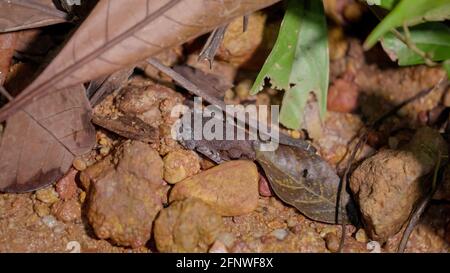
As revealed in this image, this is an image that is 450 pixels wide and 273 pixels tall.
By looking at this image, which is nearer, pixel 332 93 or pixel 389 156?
pixel 389 156

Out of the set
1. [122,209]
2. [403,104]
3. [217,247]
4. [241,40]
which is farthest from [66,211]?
[403,104]

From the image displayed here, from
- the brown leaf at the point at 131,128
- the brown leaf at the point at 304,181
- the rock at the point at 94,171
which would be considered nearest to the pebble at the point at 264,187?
the brown leaf at the point at 304,181

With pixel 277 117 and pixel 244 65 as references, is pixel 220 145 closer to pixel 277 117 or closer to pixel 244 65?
pixel 277 117

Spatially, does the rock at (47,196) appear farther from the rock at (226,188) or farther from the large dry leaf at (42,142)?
the rock at (226,188)

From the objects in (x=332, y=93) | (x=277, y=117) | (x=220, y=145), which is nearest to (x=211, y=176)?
(x=220, y=145)

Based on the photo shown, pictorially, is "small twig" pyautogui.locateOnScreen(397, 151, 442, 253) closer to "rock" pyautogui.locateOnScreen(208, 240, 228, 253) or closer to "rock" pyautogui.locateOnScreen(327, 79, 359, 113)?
"rock" pyautogui.locateOnScreen(327, 79, 359, 113)

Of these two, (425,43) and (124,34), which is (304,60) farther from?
(124,34)
